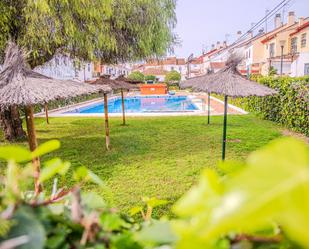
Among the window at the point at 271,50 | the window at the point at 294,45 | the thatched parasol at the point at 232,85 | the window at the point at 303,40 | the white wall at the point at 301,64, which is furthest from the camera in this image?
the window at the point at 271,50

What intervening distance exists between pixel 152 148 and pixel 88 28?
3586 mm

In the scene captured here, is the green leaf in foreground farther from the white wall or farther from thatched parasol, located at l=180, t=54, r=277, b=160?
the white wall

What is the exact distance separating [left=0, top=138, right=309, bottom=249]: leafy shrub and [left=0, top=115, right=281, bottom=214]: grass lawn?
3189mm

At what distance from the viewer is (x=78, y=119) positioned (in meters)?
13.4

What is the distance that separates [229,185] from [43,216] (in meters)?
0.38

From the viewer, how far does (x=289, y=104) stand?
9.69 meters

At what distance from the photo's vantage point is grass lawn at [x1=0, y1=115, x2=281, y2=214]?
5.27 meters

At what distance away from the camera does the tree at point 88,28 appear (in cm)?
652

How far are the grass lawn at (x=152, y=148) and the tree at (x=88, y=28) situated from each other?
2.59 metres

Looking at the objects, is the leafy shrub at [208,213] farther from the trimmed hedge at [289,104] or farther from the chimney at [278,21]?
the chimney at [278,21]

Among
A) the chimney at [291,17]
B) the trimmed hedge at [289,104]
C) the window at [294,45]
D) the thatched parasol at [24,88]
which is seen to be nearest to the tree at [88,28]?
the thatched parasol at [24,88]

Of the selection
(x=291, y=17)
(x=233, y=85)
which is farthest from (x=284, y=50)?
(x=233, y=85)

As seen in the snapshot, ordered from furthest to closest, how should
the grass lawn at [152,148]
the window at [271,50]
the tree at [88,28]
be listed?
the window at [271,50]
the tree at [88,28]
the grass lawn at [152,148]

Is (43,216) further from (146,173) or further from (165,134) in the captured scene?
(165,134)
